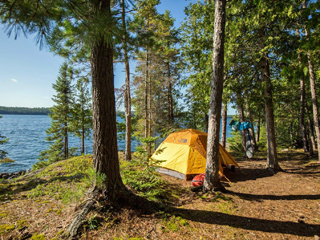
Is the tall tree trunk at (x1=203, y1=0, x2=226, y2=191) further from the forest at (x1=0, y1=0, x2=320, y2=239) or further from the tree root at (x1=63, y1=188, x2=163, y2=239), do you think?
the tree root at (x1=63, y1=188, x2=163, y2=239)

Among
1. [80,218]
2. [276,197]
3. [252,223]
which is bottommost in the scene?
[276,197]

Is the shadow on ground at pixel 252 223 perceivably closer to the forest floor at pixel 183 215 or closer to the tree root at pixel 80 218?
the forest floor at pixel 183 215

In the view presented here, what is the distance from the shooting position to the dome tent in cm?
593

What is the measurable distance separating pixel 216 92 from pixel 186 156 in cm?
286

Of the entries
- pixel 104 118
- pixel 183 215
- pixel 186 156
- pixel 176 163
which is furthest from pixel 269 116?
pixel 104 118

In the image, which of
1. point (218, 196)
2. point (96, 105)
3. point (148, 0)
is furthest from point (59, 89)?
point (218, 196)

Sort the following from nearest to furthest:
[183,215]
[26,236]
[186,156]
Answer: [26,236] → [183,215] → [186,156]

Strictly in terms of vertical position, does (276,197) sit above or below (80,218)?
below

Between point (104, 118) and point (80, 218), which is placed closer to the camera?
point (80, 218)

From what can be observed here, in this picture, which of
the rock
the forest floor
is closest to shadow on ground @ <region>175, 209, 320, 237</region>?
the forest floor

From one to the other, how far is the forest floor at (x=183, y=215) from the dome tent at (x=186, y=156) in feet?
2.95

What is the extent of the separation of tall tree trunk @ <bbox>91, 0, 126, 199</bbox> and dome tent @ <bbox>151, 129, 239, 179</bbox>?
8.70 ft

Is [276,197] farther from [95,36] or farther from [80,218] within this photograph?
[95,36]

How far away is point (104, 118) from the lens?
3.03m
